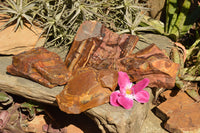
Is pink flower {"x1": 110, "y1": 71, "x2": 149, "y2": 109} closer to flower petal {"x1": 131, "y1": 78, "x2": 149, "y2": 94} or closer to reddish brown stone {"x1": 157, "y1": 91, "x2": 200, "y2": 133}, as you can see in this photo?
flower petal {"x1": 131, "y1": 78, "x2": 149, "y2": 94}

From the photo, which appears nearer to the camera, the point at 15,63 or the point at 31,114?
the point at 15,63

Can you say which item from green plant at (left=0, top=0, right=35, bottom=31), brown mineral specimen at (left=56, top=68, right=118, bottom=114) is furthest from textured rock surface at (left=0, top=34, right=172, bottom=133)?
green plant at (left=0, top=0, right=35, bottom=31)

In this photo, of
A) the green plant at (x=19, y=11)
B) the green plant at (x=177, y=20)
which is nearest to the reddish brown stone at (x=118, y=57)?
the green plant at (x=19, y=11)

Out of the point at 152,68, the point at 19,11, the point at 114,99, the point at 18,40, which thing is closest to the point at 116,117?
the point at 114,99

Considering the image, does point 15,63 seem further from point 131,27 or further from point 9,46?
point 131,27

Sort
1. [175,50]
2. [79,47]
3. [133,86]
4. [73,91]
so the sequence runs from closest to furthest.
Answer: [73,91] < [133,86] < [79,47] < [175,50]

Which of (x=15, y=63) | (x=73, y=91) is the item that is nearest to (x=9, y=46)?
(x=15, y=63)

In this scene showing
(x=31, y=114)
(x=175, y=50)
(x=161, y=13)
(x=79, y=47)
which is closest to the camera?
(x=79, y=47)

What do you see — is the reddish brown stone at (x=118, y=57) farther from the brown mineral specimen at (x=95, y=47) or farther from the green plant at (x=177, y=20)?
the green plant at (x=177, y=20)
